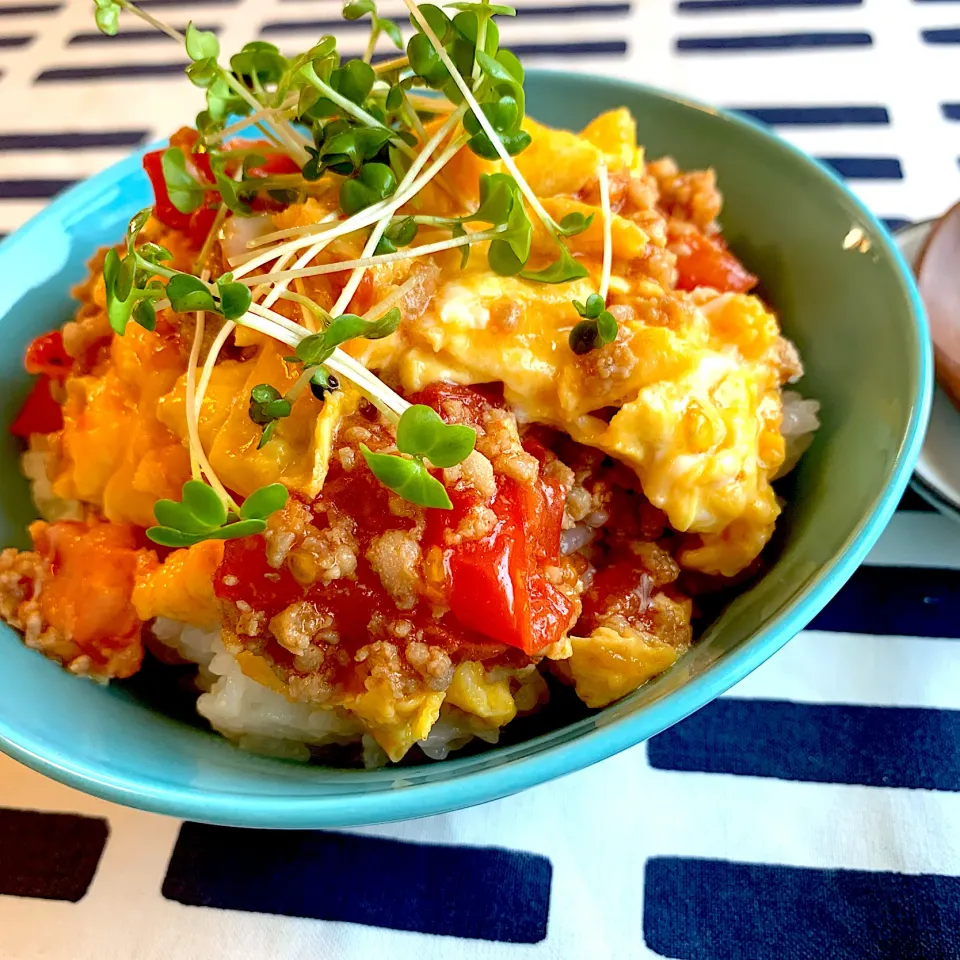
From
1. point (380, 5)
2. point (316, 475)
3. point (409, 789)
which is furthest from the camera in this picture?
point (380, 5)

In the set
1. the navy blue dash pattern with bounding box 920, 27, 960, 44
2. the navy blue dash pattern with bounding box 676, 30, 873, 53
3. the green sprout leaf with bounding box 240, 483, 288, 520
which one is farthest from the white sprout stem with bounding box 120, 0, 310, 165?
the navy blue dash pattern with bounding box 920, 27, 960, 44

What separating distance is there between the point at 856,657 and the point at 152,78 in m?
3.16

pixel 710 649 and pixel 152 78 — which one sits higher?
pixel 152 78

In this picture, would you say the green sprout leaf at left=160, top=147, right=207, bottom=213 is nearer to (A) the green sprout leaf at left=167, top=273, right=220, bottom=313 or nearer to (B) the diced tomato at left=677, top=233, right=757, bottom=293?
(A) the green sprout leaf at left=167, top=273, right=220, bottom=313

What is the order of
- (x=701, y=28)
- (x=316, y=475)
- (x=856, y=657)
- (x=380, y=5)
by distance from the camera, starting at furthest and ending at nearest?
(x=380, y=5) → (x=701, y=28) → (x=856, y=657) → (x=316, y=475)

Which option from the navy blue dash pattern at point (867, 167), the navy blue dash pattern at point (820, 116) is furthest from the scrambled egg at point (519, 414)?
the navy blue dash pattern at point (820, 116)

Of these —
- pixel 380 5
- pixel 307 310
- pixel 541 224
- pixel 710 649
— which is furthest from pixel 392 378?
pixel 380 5

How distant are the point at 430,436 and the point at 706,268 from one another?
88 cm

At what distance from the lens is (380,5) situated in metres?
3.68

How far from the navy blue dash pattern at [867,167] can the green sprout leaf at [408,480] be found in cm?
200

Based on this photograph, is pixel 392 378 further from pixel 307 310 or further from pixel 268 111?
pixel 268 111

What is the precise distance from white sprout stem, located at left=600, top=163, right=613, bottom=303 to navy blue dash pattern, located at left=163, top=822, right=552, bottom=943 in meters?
1.00

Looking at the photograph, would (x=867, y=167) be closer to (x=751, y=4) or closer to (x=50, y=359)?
(x=751, y=4)

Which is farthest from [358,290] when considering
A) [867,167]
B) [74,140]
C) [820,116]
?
[74,140]
